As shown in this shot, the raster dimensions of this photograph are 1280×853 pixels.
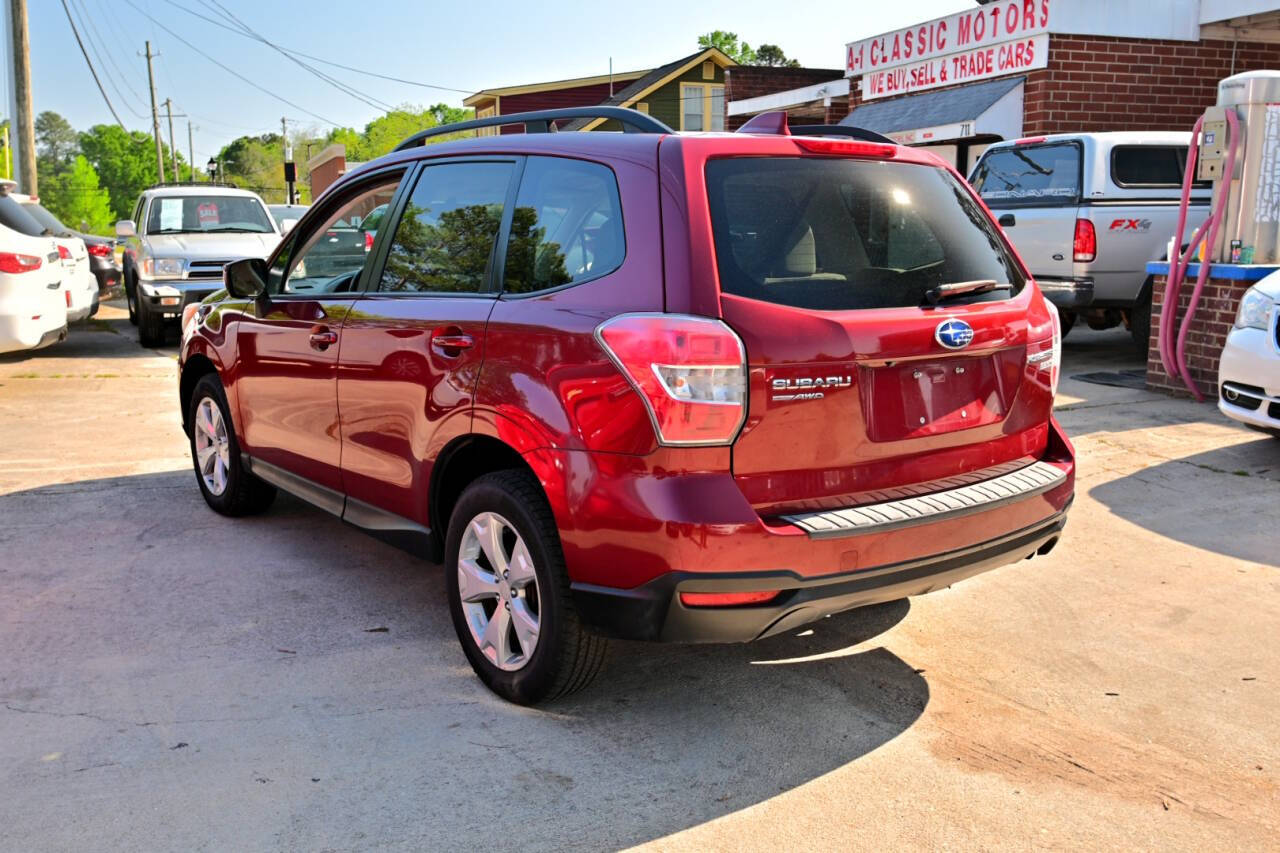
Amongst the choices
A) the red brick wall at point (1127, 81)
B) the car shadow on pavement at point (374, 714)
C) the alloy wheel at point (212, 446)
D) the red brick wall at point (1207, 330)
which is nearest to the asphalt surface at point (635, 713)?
the car shadow on pavement at point (374, 714)

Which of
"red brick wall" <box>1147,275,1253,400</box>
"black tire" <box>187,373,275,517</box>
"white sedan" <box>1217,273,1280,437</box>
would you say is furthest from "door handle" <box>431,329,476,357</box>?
"red brick wall" <box>1147,275,1253,400</box>

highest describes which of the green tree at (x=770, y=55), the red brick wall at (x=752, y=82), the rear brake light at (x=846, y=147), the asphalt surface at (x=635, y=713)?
the green tree at (x=770, y=55)

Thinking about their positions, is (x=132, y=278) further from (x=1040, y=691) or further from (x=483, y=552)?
(x=1040, y=691)

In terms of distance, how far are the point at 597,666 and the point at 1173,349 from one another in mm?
7118

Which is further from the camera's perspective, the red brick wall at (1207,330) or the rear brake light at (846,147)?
the red brick wall at (1207,330)

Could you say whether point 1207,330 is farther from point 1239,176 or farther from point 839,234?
point 839,234

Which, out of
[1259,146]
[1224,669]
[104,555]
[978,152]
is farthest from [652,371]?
[978,152]

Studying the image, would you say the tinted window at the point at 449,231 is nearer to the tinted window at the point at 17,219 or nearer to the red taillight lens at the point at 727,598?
the red taillight lens at the point at 727,598

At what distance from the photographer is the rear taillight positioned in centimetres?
329

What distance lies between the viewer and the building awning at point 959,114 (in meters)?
17.3

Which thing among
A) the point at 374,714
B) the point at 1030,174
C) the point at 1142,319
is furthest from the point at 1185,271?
the point at 374,714

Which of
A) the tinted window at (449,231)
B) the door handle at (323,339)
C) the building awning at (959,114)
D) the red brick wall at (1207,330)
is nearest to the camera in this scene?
the tinted window at (449,231)

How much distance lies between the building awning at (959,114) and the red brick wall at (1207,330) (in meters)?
8.15

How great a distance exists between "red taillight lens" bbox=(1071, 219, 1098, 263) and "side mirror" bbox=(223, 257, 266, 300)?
25.5 feet
